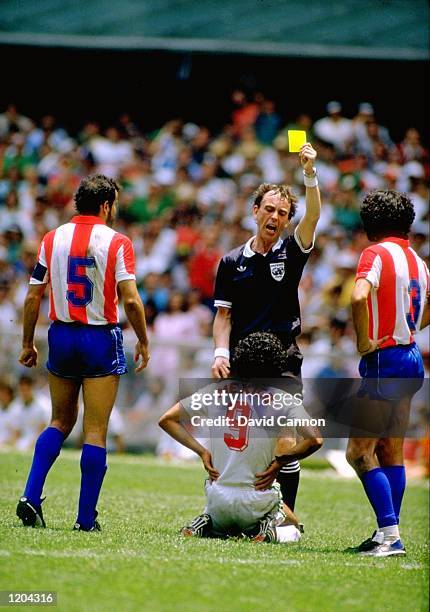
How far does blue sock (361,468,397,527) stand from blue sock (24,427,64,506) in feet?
5.95

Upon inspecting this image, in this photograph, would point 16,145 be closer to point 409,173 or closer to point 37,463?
point 409,173

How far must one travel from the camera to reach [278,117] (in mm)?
17750

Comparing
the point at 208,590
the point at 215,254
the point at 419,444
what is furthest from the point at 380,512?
the point at 215,254

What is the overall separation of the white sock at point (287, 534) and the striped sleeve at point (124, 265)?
1.65 metres

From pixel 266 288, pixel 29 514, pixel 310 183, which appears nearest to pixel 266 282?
pixel 266 288

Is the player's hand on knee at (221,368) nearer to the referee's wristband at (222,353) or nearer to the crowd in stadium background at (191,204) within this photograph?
the referee's wristband at (222,353)

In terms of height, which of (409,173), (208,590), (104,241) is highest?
(409,173)

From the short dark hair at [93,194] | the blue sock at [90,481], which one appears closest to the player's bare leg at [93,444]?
the blue sock at [90,481]

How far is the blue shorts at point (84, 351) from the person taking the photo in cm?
648

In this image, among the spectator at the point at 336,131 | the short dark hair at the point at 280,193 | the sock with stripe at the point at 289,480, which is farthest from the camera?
the spectator at the point at 336,131

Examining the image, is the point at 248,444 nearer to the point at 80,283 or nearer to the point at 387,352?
the point at 387,352

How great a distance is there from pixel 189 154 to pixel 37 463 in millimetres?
10878

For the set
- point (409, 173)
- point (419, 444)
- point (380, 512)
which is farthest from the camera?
point (409, 173)

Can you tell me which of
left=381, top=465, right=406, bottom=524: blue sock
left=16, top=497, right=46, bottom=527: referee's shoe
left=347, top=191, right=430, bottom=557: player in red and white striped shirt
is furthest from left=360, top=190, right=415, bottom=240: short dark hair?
left=16, top=497, right=46, bottom=527: referee's shoe
